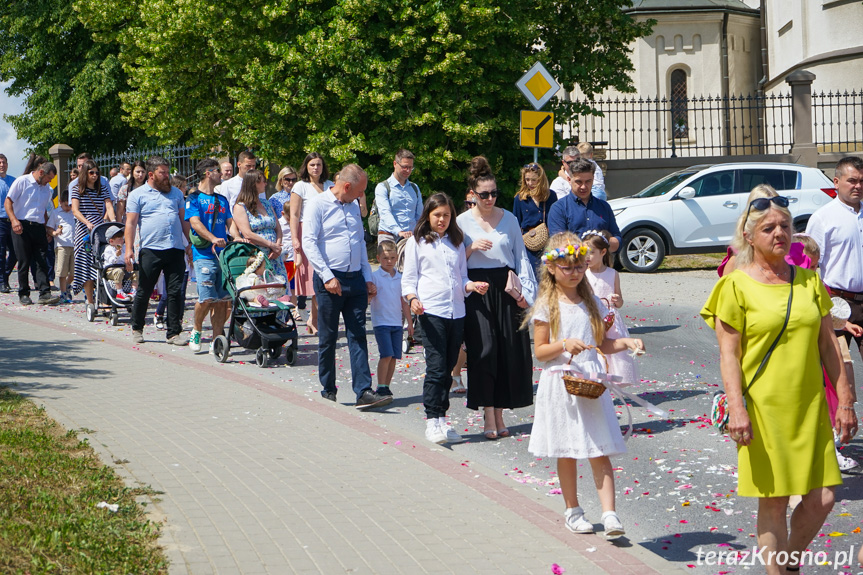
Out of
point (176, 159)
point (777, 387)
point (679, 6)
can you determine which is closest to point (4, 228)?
point (176, 159)

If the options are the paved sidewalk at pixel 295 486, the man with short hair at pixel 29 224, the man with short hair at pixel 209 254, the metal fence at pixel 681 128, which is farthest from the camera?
the metal fence at pixel 681 128

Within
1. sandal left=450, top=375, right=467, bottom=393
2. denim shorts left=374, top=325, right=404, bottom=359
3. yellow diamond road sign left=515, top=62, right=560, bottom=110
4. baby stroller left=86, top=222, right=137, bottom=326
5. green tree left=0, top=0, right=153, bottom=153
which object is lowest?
sandal left=450, top=375, right=467, bottom=393

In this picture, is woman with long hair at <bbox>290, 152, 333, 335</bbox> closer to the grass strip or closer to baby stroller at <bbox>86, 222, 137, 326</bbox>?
baby stroller at <bbox>86, 222, 137, 326</bbox>

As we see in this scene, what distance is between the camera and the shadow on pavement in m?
10.1

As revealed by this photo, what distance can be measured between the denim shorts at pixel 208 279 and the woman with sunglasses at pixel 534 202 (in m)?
3.38

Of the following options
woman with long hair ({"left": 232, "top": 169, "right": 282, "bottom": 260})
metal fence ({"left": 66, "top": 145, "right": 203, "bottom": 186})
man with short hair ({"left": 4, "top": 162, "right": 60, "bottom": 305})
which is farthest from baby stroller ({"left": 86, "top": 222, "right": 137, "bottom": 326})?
metal fence ({"left": 66, "top": 145, "right": 203, "bottom": 186})

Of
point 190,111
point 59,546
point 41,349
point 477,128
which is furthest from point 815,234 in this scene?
point 190,111

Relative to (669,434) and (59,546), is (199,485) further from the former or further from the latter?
(669,434)

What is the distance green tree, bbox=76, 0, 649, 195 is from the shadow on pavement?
12747 mm

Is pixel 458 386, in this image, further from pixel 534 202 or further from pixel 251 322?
pixel 251 322

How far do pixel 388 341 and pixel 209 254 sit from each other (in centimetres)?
337

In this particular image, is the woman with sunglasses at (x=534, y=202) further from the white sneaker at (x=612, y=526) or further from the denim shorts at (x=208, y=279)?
the white sneaker at (x=612, y=526)

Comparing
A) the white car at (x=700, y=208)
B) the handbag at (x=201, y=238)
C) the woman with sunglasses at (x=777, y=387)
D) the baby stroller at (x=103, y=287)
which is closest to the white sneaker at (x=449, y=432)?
the woman with sunglasses at (x=777, y=387)

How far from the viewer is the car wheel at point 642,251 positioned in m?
20.0
